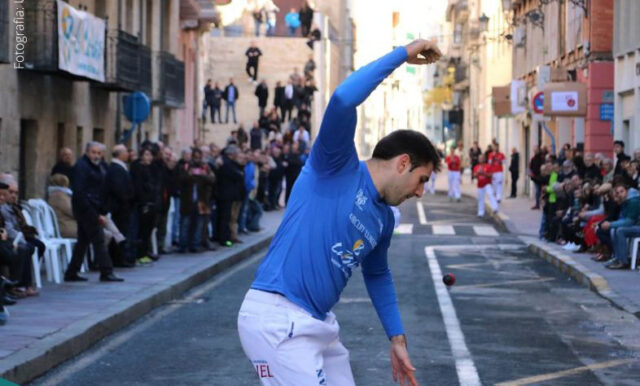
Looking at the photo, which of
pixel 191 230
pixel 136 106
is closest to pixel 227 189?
pixel 191 230

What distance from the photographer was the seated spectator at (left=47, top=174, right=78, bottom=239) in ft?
62.5

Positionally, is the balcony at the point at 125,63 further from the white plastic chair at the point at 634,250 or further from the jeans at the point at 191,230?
the white plastic chair at the point at 634,250

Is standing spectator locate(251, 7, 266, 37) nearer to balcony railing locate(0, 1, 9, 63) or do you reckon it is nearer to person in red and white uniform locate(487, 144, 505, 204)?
person in red and white uniform locate(487, 144, 505, 204)

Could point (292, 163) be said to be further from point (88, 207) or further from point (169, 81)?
point (88, 207)

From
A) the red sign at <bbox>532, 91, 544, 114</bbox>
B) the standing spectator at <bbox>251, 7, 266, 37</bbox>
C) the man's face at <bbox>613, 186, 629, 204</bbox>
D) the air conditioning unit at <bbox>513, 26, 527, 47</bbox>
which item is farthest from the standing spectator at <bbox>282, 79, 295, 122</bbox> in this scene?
the man's face at <bbox>613, 186, 629, 204</bbox>

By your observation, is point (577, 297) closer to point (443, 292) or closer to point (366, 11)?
point (443, 292)

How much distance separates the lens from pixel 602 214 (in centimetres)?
2319

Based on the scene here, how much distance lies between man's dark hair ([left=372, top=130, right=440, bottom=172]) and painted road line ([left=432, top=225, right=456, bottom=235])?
2724cm

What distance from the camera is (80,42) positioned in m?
25.2

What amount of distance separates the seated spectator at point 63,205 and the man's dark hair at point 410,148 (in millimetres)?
14279

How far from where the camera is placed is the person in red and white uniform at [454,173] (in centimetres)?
A: 4599

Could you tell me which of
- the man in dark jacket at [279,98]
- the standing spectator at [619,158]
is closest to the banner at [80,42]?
the standing spectator at [619,158]

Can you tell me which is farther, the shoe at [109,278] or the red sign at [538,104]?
the red sign at [538,104]

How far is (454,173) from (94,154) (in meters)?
30.4
